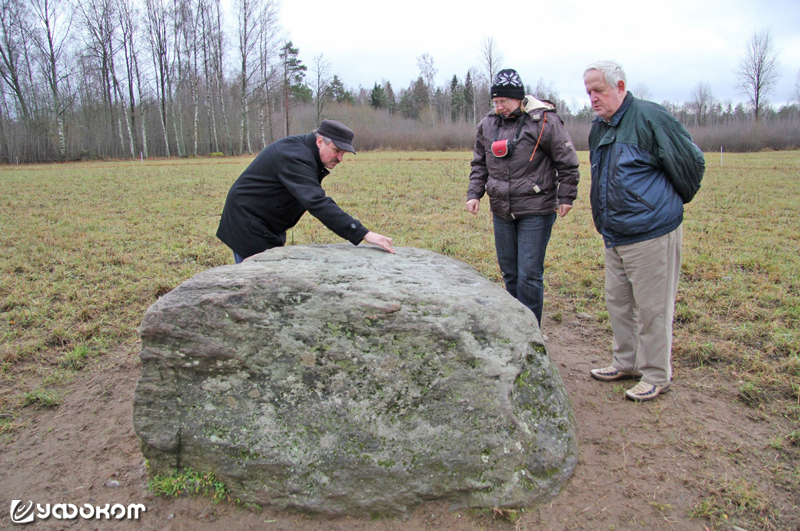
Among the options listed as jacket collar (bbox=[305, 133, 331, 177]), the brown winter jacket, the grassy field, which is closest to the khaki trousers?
the brown winter jacket

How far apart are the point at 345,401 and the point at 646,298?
2.13 metres

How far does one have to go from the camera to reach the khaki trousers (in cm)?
315

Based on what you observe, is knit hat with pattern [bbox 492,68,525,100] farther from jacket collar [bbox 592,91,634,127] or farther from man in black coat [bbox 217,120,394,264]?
man in black coat [bbox 217,120,394,264]

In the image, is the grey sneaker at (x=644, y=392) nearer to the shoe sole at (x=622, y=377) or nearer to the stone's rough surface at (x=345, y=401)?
the shoe sole at (x=622, y=377)

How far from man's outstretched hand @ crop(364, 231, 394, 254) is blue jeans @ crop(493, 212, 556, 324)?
89 cm

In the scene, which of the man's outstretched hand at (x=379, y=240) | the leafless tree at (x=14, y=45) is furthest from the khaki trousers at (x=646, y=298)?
the leafless tree at (x=14, y=45)

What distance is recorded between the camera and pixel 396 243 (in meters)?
A: 7.93

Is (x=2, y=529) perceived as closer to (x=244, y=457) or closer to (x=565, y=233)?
(x=244, y=457)

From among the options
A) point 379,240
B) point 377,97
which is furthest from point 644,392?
point 377,97

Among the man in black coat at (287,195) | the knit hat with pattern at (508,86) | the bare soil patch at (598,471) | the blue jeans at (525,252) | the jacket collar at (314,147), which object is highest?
the knit hat with pattern at (508,86)

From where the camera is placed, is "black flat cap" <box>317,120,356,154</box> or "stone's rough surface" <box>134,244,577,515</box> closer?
"stone's rough surface" <box>134,244,577,515</box>

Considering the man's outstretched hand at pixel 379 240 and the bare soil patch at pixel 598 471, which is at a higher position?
the man's outstretched hand at pixel 379 240

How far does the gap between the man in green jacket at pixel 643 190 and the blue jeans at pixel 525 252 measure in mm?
464

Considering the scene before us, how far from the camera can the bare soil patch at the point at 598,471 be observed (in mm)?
2518
